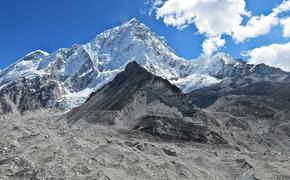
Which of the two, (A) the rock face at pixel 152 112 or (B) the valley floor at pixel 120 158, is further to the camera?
(A) the rock face at pixel 152 112

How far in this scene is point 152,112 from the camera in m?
166

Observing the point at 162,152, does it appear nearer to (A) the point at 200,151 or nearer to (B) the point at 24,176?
(A) the point at 200,151

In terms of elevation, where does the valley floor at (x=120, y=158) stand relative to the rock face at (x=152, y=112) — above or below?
below

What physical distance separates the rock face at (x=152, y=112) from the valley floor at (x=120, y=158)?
600 centimetres

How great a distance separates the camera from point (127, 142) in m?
138

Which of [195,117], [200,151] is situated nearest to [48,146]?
[200,151]

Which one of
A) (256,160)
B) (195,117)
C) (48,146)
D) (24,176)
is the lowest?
(24,176)

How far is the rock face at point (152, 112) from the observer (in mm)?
153750

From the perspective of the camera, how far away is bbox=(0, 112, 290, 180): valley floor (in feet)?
355

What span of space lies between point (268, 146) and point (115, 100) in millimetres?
57929

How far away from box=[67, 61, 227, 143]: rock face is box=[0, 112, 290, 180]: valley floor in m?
6.00

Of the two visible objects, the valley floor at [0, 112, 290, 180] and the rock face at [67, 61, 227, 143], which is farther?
the rock face at [67, 61, 227, 143]

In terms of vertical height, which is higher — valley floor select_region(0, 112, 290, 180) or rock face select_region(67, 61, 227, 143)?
rock face select_region(67, 61, 227, 143)

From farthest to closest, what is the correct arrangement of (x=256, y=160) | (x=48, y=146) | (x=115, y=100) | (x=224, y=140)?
1. (x=115, y=100)
2. (x=224, y=140)
3. (x=256, y=160)
4. (x=48, y=146)
